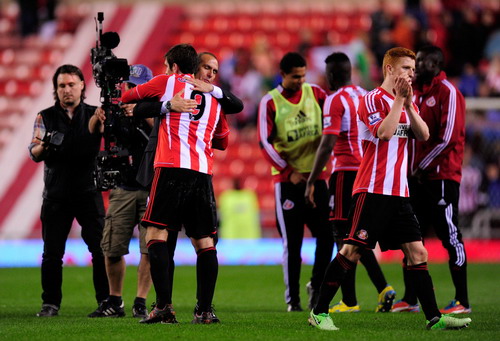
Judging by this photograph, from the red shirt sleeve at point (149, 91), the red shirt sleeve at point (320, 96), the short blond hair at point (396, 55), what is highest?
the short blond hair at point (396, 55)

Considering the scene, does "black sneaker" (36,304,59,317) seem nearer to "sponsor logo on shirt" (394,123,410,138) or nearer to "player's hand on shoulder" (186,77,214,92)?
"player's hand on shoulder" (186,77,214,92)

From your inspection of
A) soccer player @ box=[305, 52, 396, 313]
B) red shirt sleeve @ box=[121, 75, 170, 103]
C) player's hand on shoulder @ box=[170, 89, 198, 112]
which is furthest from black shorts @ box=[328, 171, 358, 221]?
red shirt sleeve @ box=[121, 75, 170, 103]

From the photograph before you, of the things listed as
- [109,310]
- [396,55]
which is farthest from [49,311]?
[396,55]

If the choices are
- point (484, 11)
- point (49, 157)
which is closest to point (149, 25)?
point (484, 11)

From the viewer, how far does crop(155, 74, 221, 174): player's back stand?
284 inches

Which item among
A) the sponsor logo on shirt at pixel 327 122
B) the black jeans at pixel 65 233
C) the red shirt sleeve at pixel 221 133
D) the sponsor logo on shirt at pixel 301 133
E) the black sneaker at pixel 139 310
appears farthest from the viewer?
the sponsor logo on shirt at pixel 301 133

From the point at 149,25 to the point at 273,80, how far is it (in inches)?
215

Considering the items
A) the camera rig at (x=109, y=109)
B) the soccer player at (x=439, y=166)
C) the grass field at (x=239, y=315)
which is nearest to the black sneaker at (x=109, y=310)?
the grass field at (x=239, y=315)

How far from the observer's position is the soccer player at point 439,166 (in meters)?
8.95

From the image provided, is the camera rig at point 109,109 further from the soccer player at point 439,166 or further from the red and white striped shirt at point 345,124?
the soccer player at point 439,166

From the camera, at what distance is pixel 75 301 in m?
10.2

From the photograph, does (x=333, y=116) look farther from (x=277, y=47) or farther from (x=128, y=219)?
(x=277, y=47)

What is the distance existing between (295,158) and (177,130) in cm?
253

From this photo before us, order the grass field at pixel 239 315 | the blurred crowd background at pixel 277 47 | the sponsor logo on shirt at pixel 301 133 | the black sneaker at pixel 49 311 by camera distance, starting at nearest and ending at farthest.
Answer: the grass field at pixel 239 315 → the black sneaker at pixel 49 311 → the sponsor logo on shirt at pixel 301 133 → the blurred crowd background at pixel 277 47
